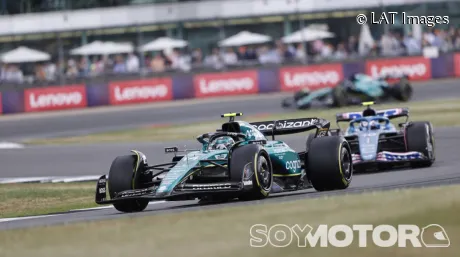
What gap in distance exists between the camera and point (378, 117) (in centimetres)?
1917

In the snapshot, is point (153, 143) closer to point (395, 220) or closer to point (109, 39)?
point (395, 220)

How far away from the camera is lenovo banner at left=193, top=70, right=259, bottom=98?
143 feet

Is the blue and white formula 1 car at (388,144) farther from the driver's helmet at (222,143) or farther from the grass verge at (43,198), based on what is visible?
the grass verge at (43,198)

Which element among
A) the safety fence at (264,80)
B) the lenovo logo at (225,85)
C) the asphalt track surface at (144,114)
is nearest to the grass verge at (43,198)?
the asphalt track surface at (144,114)

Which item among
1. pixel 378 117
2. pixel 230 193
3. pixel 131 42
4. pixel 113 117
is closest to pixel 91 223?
pixel 230 193

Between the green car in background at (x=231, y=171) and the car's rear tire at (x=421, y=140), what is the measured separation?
383cm

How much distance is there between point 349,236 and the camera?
29.0 ft

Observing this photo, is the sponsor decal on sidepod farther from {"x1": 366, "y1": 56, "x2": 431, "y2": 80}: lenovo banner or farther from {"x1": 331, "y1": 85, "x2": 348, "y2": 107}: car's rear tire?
{"x1": 366, "y1": 56, "x2": 431, "y2": 80}: lenovo banner

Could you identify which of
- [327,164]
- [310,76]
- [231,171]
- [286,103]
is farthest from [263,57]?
[231,171]

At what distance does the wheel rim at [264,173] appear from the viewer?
13.4 meters

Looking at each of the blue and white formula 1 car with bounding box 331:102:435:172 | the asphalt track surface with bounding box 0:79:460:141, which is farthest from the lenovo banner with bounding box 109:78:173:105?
the blue and white formula 1 car with bounding box 331:102:435:172

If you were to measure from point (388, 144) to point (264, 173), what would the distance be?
5832 millimetres

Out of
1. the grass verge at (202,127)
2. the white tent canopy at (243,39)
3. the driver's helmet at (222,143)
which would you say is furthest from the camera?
the white tent canopy at (243,39)

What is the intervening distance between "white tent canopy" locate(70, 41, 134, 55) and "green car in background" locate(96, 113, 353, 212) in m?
38.8
